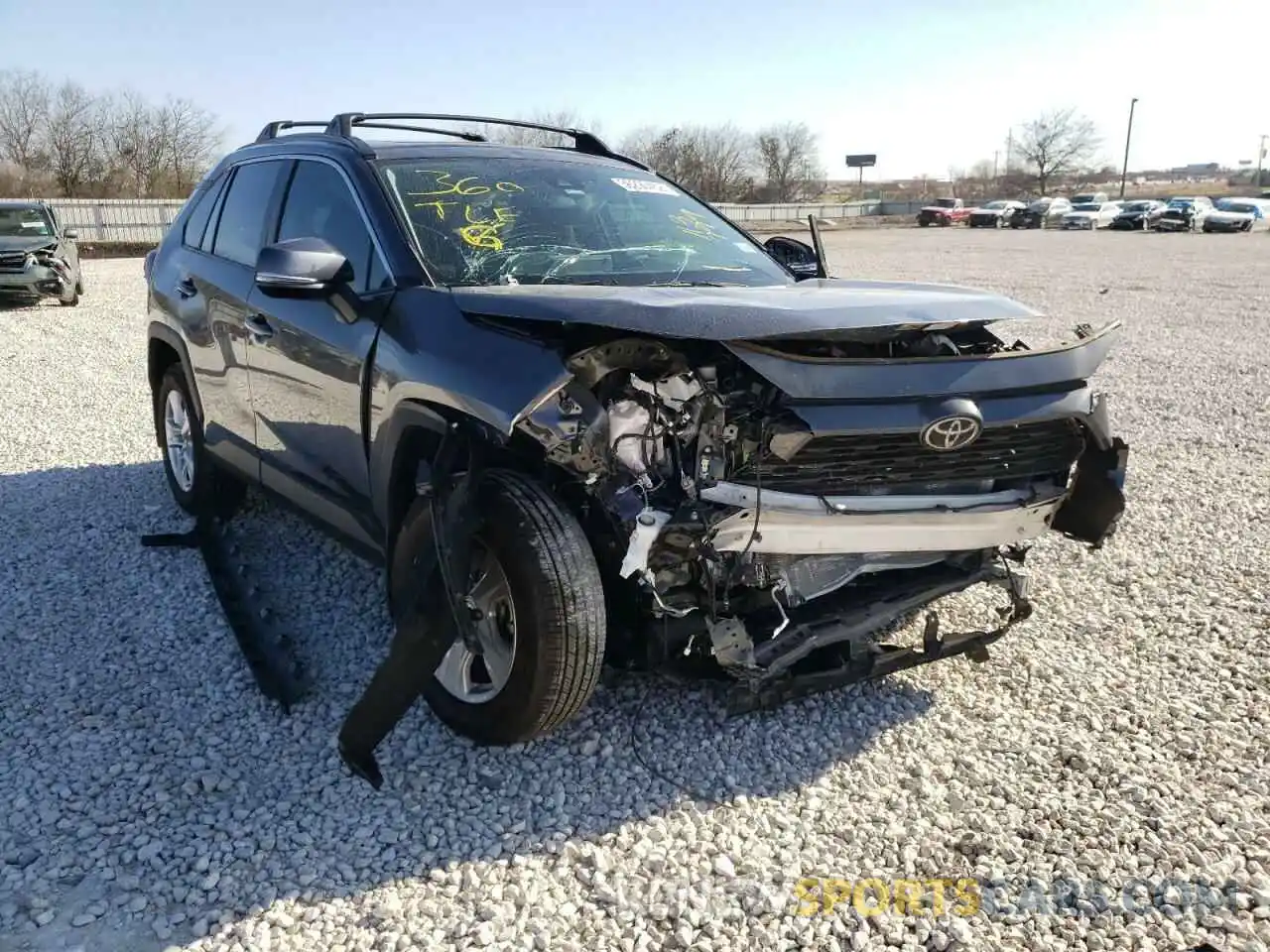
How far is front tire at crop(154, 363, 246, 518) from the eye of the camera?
5168 mm

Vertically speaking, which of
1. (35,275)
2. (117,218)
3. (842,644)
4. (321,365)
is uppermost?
(117,218)

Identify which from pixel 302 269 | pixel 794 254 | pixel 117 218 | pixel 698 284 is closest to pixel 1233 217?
pixel 117 218

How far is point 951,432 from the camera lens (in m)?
2.93

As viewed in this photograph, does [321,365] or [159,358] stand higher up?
[321,365]

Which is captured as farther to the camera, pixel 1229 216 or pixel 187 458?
pixel 1229 216

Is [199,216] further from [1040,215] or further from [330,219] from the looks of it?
[1040,215]

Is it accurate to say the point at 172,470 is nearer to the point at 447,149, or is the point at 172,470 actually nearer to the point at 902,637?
the point at 447,149

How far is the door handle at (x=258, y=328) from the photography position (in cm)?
402

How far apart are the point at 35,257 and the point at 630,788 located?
14962 mm

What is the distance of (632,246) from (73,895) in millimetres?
2759

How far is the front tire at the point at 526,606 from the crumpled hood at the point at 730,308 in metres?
0.53

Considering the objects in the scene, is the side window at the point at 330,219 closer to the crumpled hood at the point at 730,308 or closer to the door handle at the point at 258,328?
the door handle at the point at 258,328

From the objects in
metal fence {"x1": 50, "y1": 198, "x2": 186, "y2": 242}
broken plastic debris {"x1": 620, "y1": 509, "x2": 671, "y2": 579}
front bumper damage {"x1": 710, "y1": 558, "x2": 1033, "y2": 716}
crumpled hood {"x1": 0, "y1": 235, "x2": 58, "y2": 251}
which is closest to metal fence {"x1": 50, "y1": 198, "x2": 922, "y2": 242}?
metal fence {"x1": 50, "y1": 198, "x2": 186, "y2": 242}

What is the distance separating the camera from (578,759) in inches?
126
